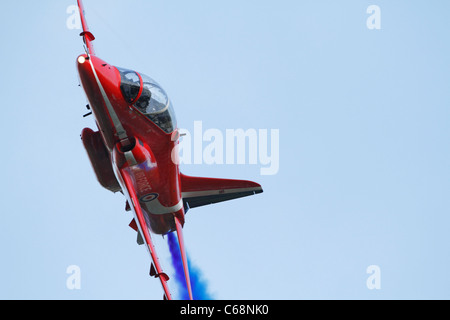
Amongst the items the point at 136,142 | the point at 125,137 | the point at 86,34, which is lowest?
the point at 136,142

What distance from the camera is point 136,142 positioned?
2250cm

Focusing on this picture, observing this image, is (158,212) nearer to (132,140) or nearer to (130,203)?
(130,203)

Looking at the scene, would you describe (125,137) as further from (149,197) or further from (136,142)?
(149,197)

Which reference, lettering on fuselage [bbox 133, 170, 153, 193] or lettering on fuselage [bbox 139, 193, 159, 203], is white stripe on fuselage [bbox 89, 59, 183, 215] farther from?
lettering on fuselage [bbox 133, 170, 153, 193]

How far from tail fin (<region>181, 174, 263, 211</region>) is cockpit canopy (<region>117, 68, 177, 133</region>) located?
15.9 feet

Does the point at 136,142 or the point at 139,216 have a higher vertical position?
the point at 136,142

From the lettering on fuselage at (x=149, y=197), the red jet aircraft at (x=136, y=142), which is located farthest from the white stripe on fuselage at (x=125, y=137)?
the lettering on fuselage at (x=149, y=197)

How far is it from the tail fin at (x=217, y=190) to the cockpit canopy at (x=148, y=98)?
15.9 ft

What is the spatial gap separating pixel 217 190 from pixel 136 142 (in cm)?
626

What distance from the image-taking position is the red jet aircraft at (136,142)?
21484 millimetres

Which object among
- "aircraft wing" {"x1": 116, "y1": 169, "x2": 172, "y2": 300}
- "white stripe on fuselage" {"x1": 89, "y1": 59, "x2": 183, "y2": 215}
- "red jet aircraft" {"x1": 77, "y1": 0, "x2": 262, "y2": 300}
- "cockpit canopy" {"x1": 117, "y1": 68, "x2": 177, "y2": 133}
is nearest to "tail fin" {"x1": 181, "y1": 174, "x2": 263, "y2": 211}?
"red jet aircraft" {"x1": 77, "y1": 0, "x2": 262, "y2": 300}

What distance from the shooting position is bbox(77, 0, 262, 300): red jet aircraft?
21484 millimetres

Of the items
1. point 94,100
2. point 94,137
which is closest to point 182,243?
point 94,137

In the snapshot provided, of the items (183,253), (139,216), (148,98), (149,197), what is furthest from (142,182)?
(183,253)
